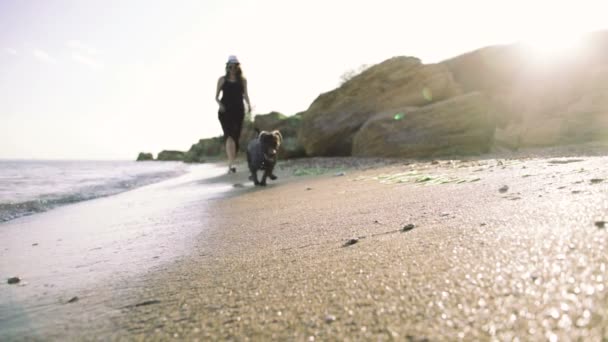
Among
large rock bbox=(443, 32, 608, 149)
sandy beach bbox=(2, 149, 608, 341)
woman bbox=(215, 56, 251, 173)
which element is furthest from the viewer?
large rock bbox=(443, 32, 608, 149)

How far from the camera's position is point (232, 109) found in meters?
7.16

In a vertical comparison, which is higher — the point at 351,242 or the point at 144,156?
the point at 144,156

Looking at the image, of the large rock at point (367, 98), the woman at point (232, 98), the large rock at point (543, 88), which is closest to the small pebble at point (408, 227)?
the woman at point (232, 98)

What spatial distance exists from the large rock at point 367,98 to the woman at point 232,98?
21.0 feet

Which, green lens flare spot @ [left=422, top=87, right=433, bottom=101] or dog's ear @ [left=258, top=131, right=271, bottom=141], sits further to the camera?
green lens flare spot @ [left=422, top=87, right=433, bottom=101]

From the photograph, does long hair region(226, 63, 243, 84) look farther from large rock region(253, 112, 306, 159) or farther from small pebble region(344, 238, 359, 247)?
large rock region(253, 112, 306, 159)

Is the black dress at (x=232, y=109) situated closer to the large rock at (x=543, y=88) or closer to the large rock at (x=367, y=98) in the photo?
the large rock at (x=367, y=98)

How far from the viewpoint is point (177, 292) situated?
1.15 m

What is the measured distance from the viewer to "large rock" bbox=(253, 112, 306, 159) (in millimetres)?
15180

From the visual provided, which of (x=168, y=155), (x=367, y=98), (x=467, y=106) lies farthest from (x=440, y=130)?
(x=168, y=155)

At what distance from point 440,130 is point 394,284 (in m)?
9.40

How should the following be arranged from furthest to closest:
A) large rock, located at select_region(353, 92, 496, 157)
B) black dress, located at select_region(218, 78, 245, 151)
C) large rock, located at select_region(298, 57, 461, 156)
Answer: large rock, located at select_region(298, 57, 461, 156), large rock, located at select_region(353, 92, 496, 157), black dress, located at select_region(218, 78, 245, 151)

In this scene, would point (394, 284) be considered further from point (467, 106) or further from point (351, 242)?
point (467, 106)

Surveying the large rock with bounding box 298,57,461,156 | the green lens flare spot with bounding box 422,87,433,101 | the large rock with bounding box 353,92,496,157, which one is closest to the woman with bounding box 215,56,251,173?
the large rock with bounding box 353,92,496,157
